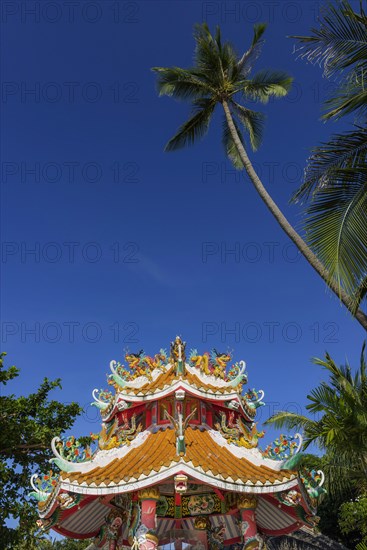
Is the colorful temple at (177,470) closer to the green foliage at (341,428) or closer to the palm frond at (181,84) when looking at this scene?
the green foliage at (341,428)

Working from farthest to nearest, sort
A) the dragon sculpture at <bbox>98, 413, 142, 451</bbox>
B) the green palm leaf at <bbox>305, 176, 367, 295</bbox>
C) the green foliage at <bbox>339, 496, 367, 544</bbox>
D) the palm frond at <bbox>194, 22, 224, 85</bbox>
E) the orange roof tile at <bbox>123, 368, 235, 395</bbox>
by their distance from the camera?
the green foliage at <bbox>339, 496, 367, 544</bbox>
the palm frond at <bbox>194, 22, 224, 85</bbox>
the orange roof tile at <bbox>123, 368, 235, 395</bbox>
the dragon sculpture at <bbox>98, 413, 142, 451</bbox>
the green palm leaf at <bbox>305, 176, 367, 295</bbox>

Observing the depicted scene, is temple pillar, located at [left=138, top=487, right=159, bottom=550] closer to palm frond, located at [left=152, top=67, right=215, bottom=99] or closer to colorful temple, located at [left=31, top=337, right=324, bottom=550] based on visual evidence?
colorful temple, located at [left=31, top=337, right=324, bottom=550]

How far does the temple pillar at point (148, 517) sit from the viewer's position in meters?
9.44

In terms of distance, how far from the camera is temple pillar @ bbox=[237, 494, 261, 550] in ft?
32.9

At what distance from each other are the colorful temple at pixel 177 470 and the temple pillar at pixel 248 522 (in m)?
0.02

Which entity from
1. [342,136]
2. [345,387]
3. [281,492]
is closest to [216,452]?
[281,492]

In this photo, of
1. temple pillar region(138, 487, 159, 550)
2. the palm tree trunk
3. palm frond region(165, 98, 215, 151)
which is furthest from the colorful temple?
palm frond region(165, 98, 215, 151)

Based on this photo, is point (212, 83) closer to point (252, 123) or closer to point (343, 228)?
point (252, 123)

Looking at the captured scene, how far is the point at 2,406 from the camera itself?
67.3 feet

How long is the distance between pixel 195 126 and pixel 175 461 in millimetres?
12081

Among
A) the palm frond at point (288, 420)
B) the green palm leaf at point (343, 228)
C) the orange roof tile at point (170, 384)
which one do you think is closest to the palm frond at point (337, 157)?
the green palm leaf at point (343, 228)

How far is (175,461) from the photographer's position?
925cm

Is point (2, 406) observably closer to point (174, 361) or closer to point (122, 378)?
point (122, 378)

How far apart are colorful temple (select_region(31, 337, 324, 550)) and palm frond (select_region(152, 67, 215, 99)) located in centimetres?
918
